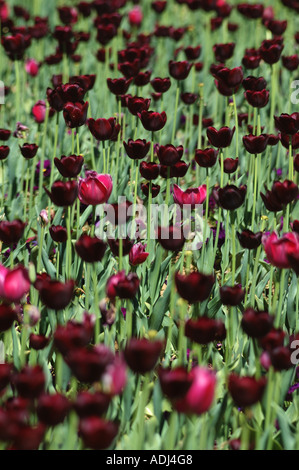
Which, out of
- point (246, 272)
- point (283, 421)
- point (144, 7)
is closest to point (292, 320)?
point (246, 272)

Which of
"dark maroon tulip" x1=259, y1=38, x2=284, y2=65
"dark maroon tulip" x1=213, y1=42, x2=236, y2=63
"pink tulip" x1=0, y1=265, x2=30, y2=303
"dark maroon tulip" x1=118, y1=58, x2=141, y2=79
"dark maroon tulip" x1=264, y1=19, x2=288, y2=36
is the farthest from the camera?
"dark maroon tulip" x1=264, y1=19, x2=288, y2=36

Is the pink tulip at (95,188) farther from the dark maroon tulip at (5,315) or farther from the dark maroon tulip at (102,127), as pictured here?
the dark maroon tulip at (5,315)

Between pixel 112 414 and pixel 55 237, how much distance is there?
0.69 metres

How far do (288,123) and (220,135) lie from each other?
257 millimetres

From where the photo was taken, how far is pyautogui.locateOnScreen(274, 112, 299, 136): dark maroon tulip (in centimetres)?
260

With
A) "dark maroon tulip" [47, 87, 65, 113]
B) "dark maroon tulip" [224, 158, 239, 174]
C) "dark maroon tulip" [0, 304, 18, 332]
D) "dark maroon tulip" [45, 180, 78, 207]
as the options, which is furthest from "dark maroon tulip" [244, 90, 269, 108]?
"dark maroon tulip" [0, 304, 18, 332]

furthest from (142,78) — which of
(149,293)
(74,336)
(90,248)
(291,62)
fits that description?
(74,336)

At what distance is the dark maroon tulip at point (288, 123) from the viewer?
2.60 meters

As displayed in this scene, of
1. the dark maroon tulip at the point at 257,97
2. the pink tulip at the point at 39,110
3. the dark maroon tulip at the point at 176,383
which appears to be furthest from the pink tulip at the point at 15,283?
the pink tulip at the point at 39,110

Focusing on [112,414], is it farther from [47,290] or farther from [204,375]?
[204,375]

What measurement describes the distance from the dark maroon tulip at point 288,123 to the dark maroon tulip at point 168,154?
0.40 metres

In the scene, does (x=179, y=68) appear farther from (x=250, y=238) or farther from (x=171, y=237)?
(x=171, y=237)

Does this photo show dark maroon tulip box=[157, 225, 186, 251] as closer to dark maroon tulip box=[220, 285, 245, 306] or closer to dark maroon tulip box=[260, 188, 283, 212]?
dark maroon tulip box=[220, 285, 245, 306]

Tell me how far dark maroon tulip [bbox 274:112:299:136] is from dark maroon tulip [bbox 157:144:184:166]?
1.32 feet
